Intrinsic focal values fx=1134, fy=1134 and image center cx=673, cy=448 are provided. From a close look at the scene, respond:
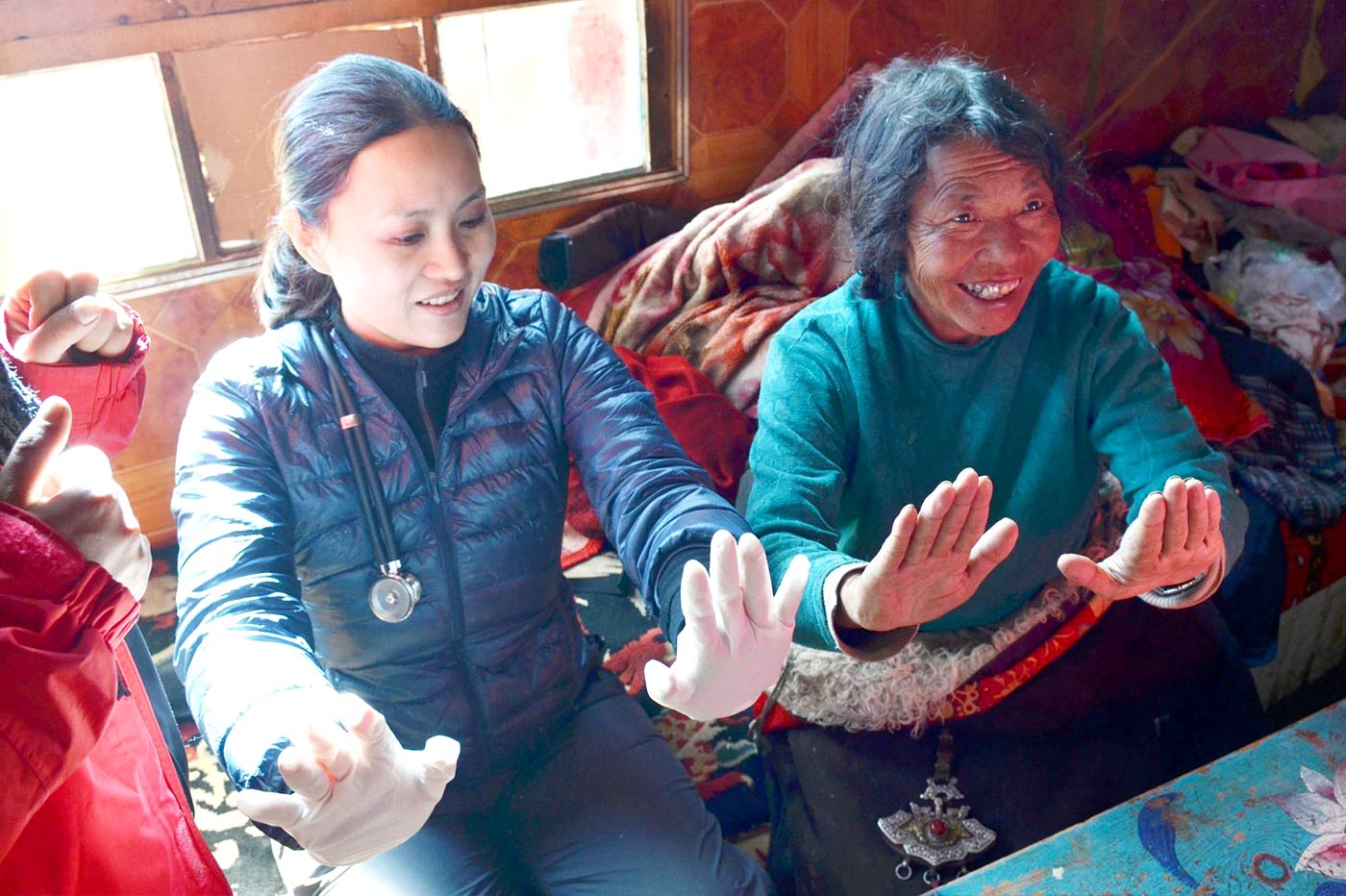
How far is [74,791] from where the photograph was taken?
3.14ft

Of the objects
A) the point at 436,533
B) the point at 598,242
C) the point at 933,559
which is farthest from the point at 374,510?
the point at 598,242

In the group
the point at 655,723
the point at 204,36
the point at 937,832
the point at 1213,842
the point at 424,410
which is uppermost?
the point at 204,36

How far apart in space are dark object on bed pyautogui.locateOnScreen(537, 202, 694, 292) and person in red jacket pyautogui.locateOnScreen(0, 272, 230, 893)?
1.30 meters

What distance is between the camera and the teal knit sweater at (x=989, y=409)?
144 cm

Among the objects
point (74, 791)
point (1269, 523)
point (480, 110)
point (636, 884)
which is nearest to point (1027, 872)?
point (636, 884)

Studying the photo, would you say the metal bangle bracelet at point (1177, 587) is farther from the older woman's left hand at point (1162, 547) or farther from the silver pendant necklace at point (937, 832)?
the silver pendant necklace at point (937, 832)

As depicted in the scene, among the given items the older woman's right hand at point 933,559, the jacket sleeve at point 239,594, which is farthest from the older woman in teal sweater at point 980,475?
the jacket sleeve at point 239,594

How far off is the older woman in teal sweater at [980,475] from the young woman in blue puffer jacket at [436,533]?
0.60ft

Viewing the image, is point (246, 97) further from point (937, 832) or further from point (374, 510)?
point (937, 832)

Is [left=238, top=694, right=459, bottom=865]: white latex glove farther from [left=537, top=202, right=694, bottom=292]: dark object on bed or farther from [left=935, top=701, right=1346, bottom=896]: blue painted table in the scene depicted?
[left=537, top=202, right=694, bottom=292]: dark object on bed

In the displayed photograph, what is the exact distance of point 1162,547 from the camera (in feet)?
4.08

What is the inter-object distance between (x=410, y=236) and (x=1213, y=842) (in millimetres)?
1114

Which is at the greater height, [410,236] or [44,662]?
[410,236]

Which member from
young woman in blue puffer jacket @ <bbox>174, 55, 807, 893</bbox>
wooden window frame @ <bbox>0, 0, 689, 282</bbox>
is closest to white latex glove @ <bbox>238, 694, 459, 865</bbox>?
young woman in blue puffer jacket @ <bbox>174, 55, 807, 893</bbox>
